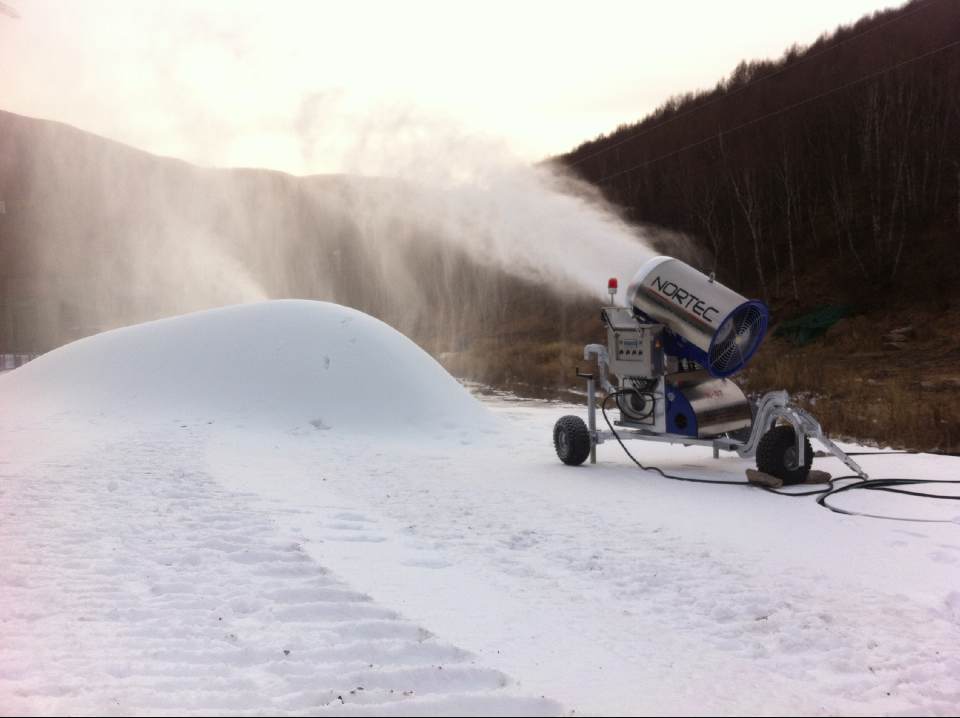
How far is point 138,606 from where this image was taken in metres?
4.25

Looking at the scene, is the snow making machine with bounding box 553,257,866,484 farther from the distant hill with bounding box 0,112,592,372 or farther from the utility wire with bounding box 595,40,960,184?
the utility wire with bounding box 595,40,960,184

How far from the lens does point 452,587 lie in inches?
188

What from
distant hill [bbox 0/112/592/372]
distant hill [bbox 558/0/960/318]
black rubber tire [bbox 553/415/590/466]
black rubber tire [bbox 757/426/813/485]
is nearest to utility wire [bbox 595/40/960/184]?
distant hill [bbox 558/0/960/318]

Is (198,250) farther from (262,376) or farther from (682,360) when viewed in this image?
(682,360)

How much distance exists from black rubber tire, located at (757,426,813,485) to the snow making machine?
0.24m

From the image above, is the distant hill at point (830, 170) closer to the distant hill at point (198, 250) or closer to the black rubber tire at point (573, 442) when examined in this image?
the distant hill at point (198, 250)

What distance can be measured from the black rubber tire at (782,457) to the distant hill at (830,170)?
818 inches

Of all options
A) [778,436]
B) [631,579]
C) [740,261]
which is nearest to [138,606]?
[631,579]

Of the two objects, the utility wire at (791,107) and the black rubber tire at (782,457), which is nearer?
the black rubber tire at (782,457)

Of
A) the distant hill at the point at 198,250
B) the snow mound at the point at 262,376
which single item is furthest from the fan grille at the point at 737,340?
the distant hill at the point at 198,250

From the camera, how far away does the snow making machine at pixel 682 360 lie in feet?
28.8

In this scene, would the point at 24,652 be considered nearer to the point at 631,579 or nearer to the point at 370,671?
the point at 370,671

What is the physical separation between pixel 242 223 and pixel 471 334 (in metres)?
15.4

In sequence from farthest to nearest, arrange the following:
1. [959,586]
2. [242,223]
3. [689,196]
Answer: [242,223] < [689,196] < [959,586]
